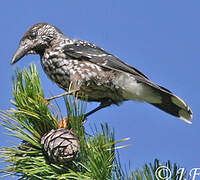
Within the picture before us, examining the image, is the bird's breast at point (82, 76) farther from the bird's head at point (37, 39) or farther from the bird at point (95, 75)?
the bird's head at point (37, 39)

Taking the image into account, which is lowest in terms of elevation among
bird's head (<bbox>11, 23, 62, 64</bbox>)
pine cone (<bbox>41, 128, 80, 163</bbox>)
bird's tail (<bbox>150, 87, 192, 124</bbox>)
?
pine cone (<bbox>41, 128, 80, 163</bbox>)

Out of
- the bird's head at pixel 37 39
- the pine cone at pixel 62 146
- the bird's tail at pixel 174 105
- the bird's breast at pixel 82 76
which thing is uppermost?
the bird's head at pixel 37 39

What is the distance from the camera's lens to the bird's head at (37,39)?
Result: 3.02 metres

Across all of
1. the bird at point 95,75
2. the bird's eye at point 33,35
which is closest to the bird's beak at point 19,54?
the bird at point 95,75

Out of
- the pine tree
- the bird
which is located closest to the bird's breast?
the bird

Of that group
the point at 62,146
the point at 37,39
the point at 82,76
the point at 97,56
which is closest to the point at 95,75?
the point at 82,76

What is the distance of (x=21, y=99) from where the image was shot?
6.31ft

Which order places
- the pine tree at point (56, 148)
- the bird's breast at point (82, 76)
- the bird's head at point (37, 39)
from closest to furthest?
1. the pine tree at point (56, 148)
2. the bird's breast at point (82, 76)
3. the bird's head at point (37, 39)

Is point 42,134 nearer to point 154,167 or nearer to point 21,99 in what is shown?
point 21,99

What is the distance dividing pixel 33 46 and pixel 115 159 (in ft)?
5.31

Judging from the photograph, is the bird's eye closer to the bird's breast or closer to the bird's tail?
the bird's breast

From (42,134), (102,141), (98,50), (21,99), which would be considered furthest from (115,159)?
(98,50)

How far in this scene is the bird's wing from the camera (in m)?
2.87

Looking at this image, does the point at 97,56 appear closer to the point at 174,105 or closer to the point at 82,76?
the point at 82,76
